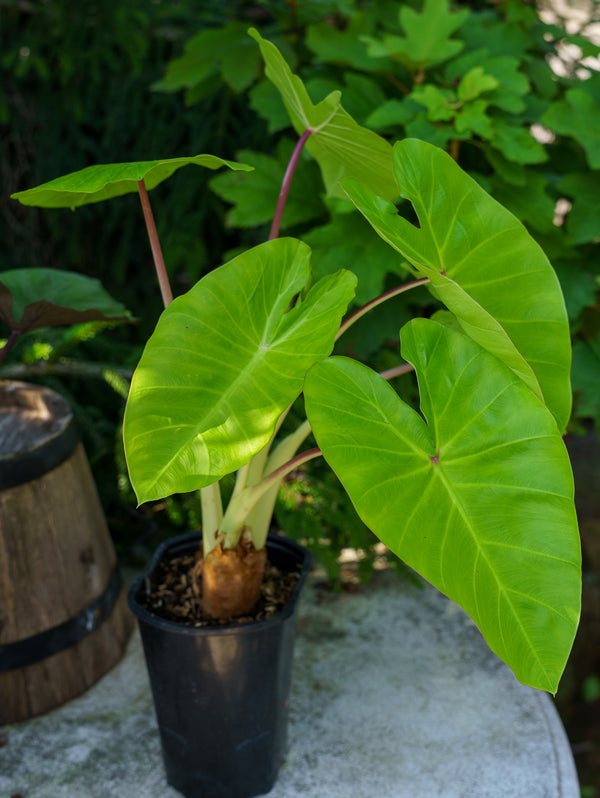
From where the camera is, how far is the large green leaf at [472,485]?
2.46 feet

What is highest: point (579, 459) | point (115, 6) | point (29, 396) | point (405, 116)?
point (115, 6)

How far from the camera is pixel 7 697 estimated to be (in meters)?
1.24

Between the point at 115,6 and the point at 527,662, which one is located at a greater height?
the point at 115,6

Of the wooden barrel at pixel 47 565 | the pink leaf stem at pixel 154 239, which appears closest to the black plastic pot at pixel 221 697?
the wooden barrel at pixel 47 565

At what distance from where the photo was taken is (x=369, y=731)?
1.25 metres

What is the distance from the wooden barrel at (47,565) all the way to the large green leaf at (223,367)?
47 centimetres

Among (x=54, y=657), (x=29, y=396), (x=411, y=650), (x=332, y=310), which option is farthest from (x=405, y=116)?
(x=54, y=657)

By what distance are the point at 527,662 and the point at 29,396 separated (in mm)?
991

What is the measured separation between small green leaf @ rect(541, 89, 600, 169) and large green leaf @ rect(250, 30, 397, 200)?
48 cm

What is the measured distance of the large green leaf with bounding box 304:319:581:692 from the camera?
749mm

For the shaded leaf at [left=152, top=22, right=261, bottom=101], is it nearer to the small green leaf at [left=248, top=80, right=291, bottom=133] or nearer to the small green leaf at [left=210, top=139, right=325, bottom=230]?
the small green leaf at [left=248, top=80, right=291, bottom=133]

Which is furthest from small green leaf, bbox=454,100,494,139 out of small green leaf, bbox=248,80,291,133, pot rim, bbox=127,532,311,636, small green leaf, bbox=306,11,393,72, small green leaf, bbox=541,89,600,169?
pot rim, bbox=127,532,311,636

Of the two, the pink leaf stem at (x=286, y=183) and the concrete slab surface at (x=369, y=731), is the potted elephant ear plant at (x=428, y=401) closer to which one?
the pink leaf stem at (x=286, y=183)

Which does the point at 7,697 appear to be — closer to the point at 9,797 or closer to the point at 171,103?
the point at 9,797
